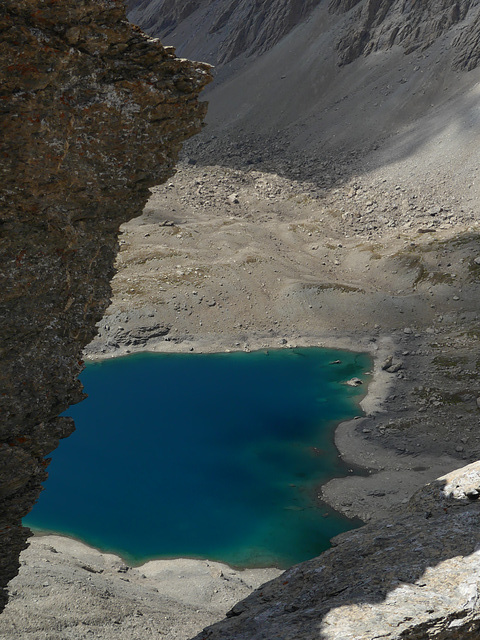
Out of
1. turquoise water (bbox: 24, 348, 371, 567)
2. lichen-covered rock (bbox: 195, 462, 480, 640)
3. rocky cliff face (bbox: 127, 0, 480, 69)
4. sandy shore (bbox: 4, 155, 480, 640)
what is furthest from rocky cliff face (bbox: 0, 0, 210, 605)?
rocky cliff face (bbox: 127, 0, 480, 69)

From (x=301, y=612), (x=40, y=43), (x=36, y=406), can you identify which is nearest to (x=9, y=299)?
(x=36, y=406)

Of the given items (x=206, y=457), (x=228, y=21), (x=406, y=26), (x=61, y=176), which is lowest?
(x=206, y=457)

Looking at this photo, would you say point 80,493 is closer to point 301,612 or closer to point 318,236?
point 301,612

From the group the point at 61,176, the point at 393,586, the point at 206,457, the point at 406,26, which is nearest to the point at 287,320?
the point at 206,457

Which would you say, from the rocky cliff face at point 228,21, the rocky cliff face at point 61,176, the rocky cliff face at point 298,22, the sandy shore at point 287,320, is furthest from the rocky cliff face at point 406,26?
the rocky cliff face at point 61,176

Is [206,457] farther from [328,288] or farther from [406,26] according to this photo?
[406,26]
